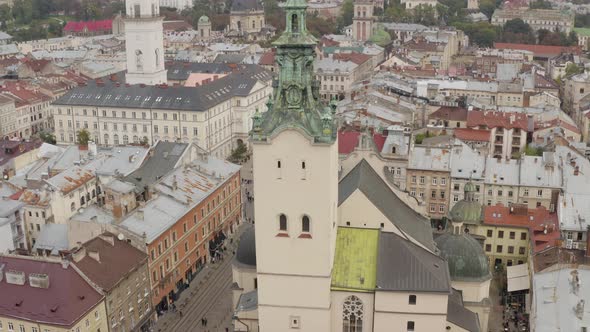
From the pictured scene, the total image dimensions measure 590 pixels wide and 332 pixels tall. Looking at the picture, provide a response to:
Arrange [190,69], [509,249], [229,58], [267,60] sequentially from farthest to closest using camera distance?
1. [229,58]
2. [267,60]
3. [190,69]
4. [509,249]

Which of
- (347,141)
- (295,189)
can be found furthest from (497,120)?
(295,189)

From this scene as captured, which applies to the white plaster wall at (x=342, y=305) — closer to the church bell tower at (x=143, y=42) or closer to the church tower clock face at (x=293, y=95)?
the church tower clock face at (x=293, y=95)

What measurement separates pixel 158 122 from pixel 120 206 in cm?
4518

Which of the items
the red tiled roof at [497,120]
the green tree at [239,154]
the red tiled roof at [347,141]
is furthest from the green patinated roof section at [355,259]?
the green tree at [239,154]

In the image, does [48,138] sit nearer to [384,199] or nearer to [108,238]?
[108,238]

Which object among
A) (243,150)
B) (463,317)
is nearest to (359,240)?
(463,317)

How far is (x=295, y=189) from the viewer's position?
1761 inches

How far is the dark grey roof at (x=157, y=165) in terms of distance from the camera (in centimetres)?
8244

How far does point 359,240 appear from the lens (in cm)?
5034

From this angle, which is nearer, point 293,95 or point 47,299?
point 293,95

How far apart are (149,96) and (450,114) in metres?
51.9

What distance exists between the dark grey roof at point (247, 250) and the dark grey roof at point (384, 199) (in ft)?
29.4

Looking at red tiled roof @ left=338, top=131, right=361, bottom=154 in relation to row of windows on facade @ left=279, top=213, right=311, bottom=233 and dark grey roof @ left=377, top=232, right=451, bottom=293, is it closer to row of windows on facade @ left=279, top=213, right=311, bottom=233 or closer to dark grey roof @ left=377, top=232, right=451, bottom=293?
dark grey roof @ left=377, top=232, right=451, bottom=293

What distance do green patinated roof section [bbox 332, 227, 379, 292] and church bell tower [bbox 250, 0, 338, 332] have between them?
175 cm
